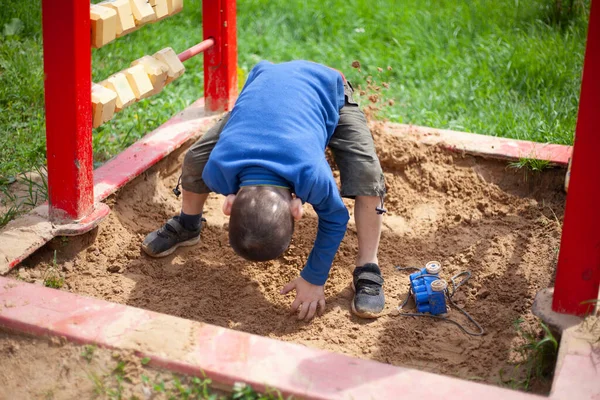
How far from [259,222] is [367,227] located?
2.47ft

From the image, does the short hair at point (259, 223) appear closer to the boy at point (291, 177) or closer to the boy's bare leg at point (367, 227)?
the boy at point (291, 177)

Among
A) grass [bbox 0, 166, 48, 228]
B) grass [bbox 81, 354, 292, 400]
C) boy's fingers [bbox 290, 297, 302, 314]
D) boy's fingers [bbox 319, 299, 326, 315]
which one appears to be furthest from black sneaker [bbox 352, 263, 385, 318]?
grass [bbox 0, 166, 48, 228]

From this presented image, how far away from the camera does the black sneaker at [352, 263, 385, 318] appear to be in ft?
10.0

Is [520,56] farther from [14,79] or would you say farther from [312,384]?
[312,384]

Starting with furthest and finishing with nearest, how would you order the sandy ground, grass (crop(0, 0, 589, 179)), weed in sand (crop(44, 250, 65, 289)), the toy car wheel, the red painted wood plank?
1. grass (crop(0, 0, 589, 179))
2. the toy car wheel
3. weed in sand (crop(44, 250, 65, 289))
4. the sandy ground
5. the red painted wood plank

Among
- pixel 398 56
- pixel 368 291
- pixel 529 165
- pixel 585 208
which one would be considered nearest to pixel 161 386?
pixel 368 291

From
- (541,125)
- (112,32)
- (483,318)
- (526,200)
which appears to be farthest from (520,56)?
(112,32)

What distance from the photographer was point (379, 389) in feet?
7.36

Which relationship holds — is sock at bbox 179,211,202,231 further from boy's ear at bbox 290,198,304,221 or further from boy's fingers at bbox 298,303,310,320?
boy's ear at bbox 290,198,304,221

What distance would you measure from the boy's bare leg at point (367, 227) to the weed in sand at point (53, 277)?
1170 millimetres

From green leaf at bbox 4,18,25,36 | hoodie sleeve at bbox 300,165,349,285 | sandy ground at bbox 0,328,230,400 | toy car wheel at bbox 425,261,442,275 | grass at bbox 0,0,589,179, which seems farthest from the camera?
green leaf at bbox 4,18,25,36

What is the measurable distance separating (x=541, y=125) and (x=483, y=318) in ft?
5.26

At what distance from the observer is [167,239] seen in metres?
3.40

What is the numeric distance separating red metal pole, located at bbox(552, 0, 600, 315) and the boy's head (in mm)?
901
